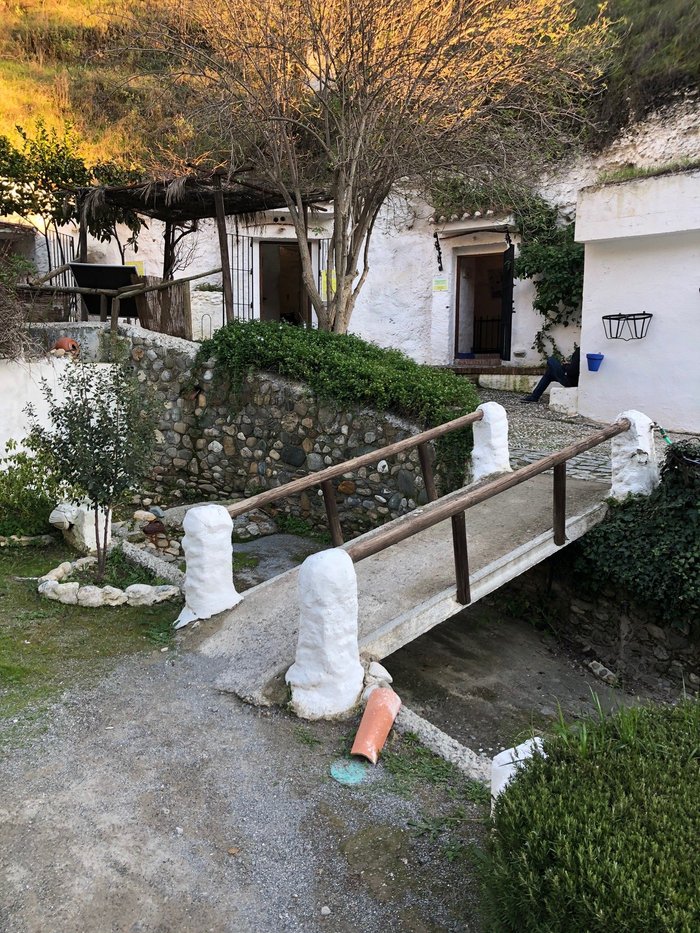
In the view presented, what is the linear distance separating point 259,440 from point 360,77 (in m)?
4.28

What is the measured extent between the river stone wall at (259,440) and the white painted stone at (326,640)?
3319mm

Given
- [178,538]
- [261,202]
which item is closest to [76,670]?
[178,538]

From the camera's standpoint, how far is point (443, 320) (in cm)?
1416

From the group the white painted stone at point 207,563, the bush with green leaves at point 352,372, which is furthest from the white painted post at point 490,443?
the white painted stone at point 207,563

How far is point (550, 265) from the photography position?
470 inches

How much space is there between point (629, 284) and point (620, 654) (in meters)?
5.42

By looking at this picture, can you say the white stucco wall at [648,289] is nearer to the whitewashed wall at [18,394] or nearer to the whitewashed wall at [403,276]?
the whitewashed wall at [403,276]

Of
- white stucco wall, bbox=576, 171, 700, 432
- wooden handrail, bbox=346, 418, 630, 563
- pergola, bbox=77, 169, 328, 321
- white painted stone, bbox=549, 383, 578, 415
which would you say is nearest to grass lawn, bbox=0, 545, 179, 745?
wooden handrail, bbox=346, 418, 630, 563

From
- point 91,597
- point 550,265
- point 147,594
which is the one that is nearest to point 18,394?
point 91,597

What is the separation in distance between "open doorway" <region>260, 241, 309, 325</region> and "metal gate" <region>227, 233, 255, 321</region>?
250 cm

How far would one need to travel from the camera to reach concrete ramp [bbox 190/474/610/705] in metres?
3.76

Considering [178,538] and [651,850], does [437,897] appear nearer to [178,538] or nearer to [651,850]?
[651,850]

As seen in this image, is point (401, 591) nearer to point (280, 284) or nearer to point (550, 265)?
point (550, 265)

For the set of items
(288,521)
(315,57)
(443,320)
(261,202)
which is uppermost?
(315,57)
